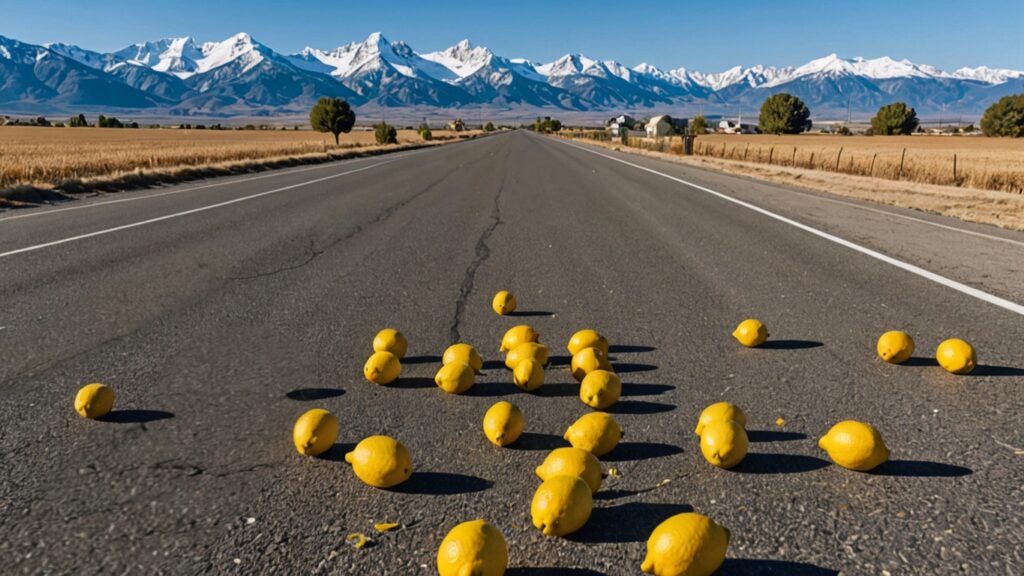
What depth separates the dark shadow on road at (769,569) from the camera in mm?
2014

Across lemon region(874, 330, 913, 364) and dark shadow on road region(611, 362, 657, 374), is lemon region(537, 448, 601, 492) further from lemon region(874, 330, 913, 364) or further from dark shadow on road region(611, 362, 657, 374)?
lemon region(874, 330, 913, 364)

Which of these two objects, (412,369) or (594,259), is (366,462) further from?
(594,259)

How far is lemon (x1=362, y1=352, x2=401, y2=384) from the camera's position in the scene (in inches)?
140

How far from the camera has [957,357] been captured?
11.8 ft

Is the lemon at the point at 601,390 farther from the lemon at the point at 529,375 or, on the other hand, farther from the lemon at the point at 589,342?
the lemon at the point at 589,342

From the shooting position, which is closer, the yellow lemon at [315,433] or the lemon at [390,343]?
the yellow lemon at [315,433]

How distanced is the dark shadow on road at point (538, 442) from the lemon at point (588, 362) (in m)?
0.65

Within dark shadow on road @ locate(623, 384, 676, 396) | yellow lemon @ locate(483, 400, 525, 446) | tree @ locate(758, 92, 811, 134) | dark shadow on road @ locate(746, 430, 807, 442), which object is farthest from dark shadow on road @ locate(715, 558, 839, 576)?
tree @ locate(758, 92, 811, 134)

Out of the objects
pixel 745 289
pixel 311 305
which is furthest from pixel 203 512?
pixel 745 289

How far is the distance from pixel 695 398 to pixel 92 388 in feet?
10.5

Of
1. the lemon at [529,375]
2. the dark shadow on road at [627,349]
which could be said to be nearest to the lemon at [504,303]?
the dark shadow on road at [627,349]

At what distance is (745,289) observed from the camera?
5.82m

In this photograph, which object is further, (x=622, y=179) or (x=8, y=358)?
(x=622, y=179)

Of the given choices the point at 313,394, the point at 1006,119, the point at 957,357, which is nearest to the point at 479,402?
the point at 313,394
